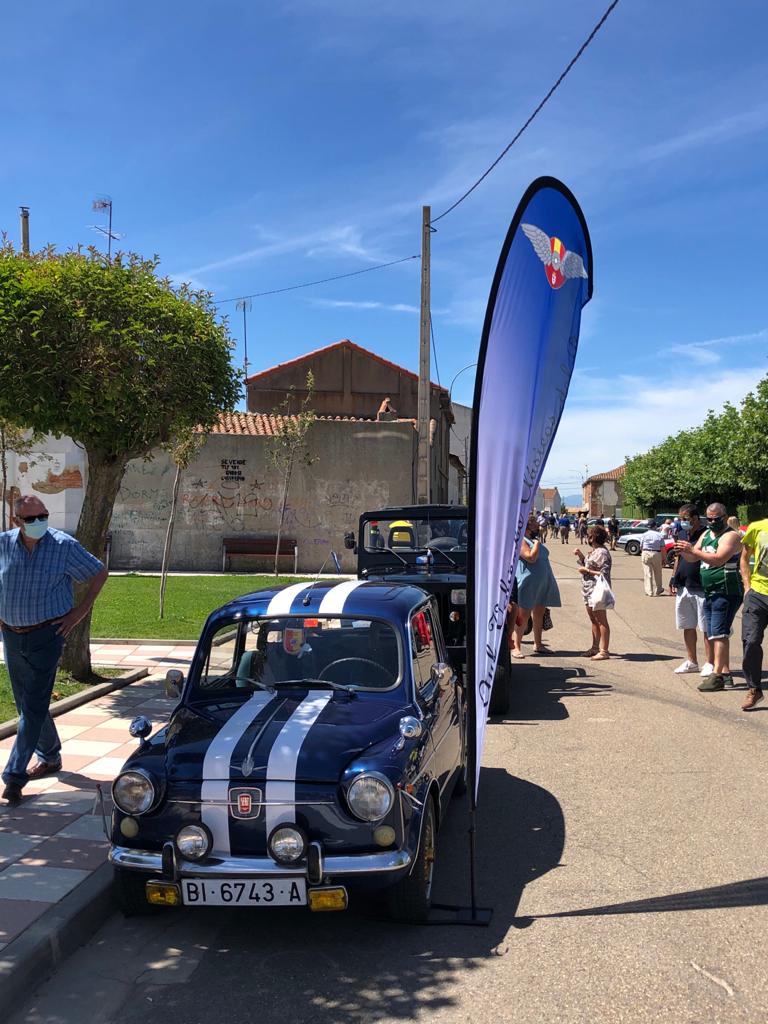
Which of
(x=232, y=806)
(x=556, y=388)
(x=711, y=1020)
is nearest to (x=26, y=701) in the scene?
(x=232, y=806)

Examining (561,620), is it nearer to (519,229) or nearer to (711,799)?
(711,799)

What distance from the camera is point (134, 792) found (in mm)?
4031

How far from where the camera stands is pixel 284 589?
5.71m

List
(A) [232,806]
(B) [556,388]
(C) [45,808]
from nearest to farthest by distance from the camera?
(A) [232,806] < (B) [556,388] < (C) [45,808]

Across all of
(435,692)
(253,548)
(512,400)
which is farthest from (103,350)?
(253,548)

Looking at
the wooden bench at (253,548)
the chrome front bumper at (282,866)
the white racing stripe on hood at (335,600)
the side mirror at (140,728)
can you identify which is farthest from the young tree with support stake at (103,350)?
the wooden bench at (253,548)

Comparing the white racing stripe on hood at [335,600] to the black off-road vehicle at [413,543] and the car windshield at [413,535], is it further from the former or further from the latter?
the car windshield at [413,535]

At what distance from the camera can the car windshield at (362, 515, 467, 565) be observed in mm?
10109

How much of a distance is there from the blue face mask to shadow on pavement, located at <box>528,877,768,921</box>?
366cm

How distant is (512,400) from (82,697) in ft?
19.8

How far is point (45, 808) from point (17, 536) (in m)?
1.68

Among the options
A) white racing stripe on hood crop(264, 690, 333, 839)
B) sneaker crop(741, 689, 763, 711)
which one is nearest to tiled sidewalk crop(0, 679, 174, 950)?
white racing stripe on hood crop(264, 690, 333, 839)

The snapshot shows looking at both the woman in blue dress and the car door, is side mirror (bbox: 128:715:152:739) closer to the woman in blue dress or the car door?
the car door

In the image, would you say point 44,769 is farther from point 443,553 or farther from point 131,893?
point 443,553
